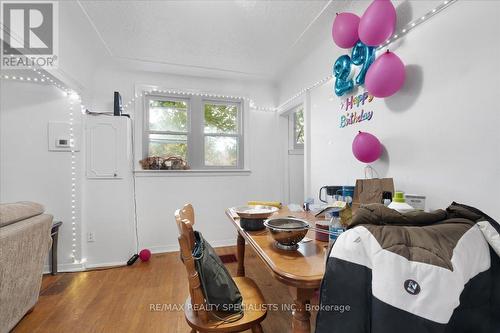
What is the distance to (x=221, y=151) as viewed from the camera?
11.3ft

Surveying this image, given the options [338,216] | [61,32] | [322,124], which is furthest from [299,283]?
[61,32]

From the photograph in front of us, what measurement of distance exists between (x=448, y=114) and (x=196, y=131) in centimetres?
279

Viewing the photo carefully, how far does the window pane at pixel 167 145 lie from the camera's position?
315 centimetres

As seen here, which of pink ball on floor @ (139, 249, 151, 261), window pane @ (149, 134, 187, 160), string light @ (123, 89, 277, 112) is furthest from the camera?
window pane @ (149, 134, 187, 160)

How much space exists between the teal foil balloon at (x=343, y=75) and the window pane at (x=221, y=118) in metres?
1.82

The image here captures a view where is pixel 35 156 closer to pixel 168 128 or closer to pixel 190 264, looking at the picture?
pixel 168 128

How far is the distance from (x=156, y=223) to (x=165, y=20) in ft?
7.79

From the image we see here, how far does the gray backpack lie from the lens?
95 cm

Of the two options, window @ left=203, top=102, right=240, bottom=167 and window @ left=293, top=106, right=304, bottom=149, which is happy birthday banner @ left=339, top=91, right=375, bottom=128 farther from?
window @ left=203, top=102, right=240, bottom=167

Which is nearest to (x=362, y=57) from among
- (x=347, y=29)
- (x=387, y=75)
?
(x=347, y=29)

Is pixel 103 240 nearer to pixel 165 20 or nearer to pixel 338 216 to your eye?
pixel 165 20

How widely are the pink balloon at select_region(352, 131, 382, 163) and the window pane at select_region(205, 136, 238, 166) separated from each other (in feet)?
7.10

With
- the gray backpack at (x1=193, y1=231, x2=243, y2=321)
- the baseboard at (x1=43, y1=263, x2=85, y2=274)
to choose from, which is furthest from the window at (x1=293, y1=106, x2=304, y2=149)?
the baseboard at (x1=43, y1=263, x2=85, y2=274)

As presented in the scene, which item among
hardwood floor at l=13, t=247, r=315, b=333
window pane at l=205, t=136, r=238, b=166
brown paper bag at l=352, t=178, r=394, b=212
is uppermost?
window pane at l=205, t=136, r=238, b=166
